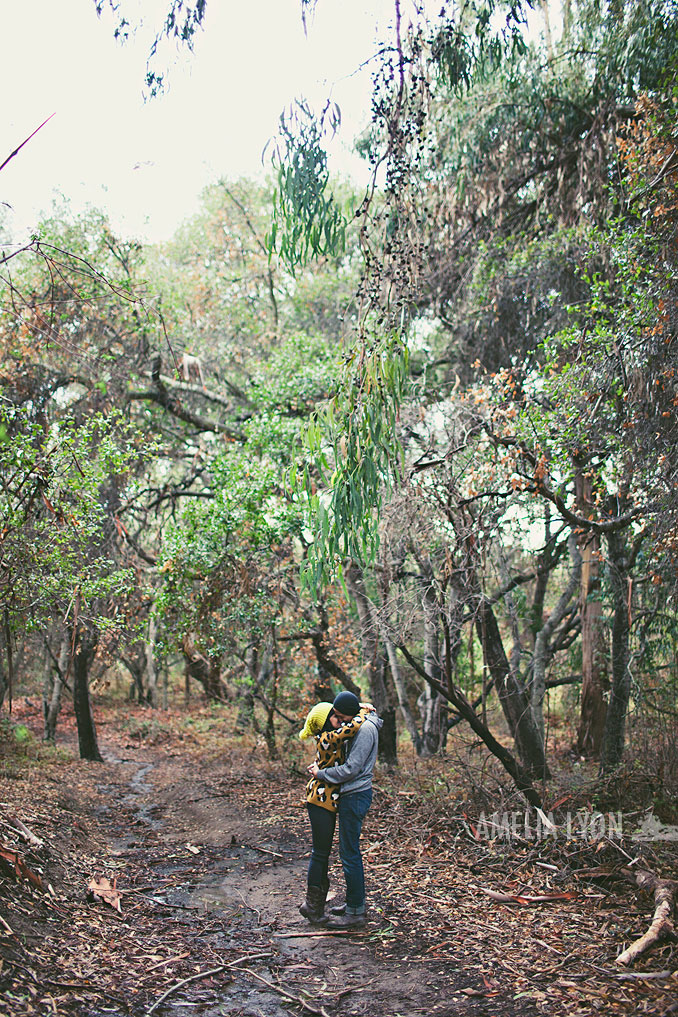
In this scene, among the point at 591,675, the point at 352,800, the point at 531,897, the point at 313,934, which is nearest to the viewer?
the point at 313,934

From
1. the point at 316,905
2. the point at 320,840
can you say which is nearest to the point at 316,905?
the point at 316,905

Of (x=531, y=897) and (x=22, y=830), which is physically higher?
(x=22, y=830)

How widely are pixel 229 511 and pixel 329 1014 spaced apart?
7217 mm

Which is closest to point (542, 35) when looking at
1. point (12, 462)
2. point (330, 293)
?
point (330, 293)

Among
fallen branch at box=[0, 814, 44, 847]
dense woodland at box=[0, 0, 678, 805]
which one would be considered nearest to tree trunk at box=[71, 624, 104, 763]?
dense woodland at box=[0, 0, 678, 805]

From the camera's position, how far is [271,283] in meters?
16.8

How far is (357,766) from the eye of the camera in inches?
210

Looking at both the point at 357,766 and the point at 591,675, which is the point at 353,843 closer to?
the point at 357,766

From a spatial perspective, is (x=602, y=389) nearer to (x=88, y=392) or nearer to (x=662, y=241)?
(x=662, y=241)

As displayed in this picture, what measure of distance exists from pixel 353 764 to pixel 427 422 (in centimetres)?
419

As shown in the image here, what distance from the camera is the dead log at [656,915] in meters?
4.54

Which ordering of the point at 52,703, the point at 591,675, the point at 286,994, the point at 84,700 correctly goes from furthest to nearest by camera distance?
1. the point at 52,703
2. the point at 84,700
3. the point at 591,675
4. the point at 286,994

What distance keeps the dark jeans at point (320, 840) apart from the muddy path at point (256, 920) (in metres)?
0.36

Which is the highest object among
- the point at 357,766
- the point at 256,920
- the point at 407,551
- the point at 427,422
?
the point at 427,422
